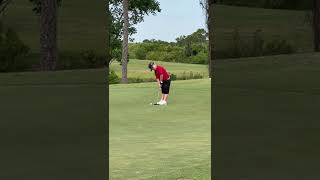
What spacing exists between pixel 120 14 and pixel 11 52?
432 inches

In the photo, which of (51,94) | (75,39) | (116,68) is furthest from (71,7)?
(51,94)

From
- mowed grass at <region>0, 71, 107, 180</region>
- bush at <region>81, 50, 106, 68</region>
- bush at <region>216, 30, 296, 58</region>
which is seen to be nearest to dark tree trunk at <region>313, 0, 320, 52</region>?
bush at <region>216, 30, 296, 58</region>

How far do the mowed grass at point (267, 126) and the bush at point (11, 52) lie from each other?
11386 mm

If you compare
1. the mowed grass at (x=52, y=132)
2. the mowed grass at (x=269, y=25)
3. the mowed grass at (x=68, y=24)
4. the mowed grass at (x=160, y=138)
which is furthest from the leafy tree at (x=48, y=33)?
the mowed grass at (x=269, y=25)

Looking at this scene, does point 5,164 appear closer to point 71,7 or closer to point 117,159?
point 117,159

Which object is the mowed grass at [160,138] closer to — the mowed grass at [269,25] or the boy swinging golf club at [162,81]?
the boy swinging golf club at [162,81]

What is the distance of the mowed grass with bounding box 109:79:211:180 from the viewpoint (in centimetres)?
701

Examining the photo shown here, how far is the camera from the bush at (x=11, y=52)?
2962 cm

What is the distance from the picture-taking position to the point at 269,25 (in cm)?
4075

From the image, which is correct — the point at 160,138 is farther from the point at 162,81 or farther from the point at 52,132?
the point at 162,81

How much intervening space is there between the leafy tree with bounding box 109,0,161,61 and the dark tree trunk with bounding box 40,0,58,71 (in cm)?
2876

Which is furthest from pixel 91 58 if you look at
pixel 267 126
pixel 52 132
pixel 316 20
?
pixel 267 126

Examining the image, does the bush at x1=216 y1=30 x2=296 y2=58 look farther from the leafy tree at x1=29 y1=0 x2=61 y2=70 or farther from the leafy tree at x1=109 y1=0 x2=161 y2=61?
the leafy tree at x1=29 y1=0 x2=61 y2=70

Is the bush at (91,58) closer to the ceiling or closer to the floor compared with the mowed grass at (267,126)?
closer to the ceiling
